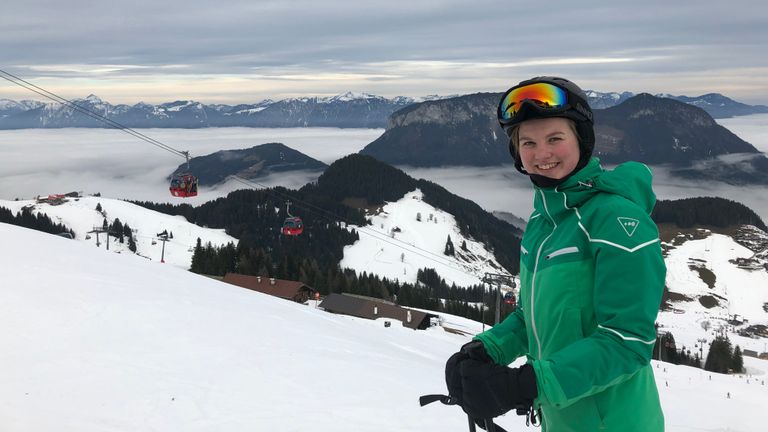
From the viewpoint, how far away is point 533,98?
2.49m

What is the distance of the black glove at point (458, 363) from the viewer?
2.51 meters

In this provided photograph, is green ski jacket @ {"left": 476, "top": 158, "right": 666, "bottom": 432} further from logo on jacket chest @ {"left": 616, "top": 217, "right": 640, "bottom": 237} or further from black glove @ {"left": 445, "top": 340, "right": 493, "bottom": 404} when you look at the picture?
black glove @ {"left": 445, "top": 340, "right": 493, "bottom": 404}

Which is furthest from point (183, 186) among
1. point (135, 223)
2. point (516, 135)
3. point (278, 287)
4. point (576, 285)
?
point (135, 223)

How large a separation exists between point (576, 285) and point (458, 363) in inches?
26.7

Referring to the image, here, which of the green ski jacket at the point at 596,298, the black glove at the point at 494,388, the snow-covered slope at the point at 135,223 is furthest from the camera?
the snow-covered slope at the point at 135,223

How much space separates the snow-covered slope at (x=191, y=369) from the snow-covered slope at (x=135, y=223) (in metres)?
143

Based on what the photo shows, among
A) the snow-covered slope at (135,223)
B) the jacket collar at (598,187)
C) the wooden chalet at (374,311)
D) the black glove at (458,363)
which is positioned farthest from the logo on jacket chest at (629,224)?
the snow-covered slope at (135,223)

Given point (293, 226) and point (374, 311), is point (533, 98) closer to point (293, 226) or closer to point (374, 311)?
point (293, 226)

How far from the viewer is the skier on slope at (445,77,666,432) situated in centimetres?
208

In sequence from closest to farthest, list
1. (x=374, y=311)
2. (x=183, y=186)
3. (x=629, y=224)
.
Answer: (x=629, y=224) → (x=183, y=186) → (x=374, y=311)

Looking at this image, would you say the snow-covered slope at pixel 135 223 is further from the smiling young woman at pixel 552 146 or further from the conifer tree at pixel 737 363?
the smiling young woman at pixel 552 146

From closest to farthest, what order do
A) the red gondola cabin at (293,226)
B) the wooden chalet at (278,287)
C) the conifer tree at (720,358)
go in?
the red gondola cabin at (293,226), the wooden chalet at (278,287), the conifer tree at (720,358)

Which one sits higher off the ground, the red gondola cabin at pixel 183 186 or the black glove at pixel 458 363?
the black glove at pixel 458 363

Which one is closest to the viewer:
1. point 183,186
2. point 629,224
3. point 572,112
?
point 629,224
